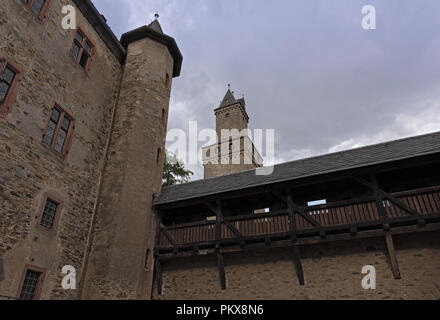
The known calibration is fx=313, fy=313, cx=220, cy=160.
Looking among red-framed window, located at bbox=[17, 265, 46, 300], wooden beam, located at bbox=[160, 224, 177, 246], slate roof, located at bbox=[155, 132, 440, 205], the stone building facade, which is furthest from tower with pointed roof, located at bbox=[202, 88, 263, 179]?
red-framed window, located at bbox=[17, 265, 46, 300]

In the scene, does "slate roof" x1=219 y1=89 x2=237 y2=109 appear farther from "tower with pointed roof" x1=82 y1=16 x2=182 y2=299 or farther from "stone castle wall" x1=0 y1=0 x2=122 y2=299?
"stone castle wall" x1=0 y1=0 x2=122 y2=299

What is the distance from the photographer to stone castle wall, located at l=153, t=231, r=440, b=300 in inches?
358

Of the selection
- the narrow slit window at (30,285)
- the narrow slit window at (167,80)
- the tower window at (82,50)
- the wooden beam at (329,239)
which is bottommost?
the narrow slit window at (30,285)

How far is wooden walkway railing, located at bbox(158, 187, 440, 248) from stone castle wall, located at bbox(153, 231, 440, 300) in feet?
2.83

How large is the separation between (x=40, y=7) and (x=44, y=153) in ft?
16.2

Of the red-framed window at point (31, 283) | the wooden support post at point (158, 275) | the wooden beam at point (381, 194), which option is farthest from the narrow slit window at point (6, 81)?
the wooden beam at point (381, 194)

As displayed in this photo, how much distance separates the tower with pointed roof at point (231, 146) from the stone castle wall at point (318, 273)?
21.8m

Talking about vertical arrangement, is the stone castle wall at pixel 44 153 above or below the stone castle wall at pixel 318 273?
above

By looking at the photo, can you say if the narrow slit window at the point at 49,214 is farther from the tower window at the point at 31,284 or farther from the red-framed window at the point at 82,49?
the red-framed window at the point at 82,49

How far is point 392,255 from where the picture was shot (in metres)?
9.23

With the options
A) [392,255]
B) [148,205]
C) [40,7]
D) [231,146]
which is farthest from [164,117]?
[231,146]

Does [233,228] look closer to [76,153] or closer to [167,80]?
[76,153]

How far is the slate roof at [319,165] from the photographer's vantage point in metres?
9.89

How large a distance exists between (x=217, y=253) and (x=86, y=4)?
1081 centimetres
